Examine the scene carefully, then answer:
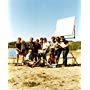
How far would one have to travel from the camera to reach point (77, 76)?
2.97 m

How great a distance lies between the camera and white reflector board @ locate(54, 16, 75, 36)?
2.97 m

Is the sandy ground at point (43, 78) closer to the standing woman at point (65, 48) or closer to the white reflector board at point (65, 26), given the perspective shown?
the standing woman at point (65, 48)

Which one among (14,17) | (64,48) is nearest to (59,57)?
(64,48)

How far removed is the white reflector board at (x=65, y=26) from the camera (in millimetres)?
2972

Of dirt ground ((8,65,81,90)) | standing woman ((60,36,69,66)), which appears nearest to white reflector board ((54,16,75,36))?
standing woman ((60,36,69,66))

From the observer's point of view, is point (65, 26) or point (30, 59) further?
point (30, 59)

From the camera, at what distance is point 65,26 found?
3000 mm

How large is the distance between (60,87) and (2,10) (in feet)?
3.21

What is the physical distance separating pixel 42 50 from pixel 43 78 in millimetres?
280

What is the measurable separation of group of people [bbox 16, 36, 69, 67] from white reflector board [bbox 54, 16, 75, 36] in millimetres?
65

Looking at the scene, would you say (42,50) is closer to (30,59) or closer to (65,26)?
(30,59)

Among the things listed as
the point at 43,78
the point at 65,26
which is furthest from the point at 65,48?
Answer: the point at 43,78

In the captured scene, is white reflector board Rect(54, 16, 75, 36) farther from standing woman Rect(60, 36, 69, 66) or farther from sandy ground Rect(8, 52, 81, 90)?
sandy ground Rect(8, 52, 81, 90)

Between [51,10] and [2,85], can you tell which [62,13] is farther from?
[2,85]
